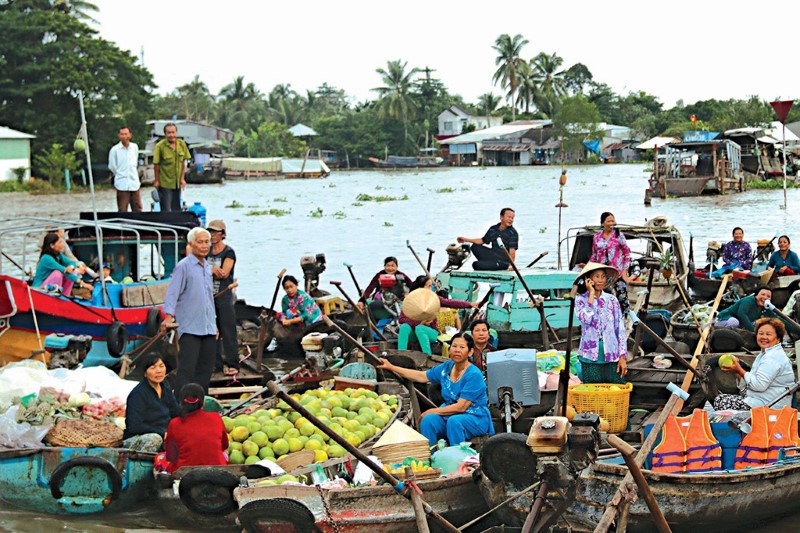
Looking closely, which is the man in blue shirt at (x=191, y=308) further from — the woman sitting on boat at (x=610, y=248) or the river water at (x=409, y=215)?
the river water at (x=409, y=215)

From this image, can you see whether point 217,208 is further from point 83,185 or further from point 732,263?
point 732,263

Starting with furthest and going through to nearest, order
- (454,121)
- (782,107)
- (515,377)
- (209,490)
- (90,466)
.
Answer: (454,121) → (782,107) → (515,377) → (90,466) → (209,490)

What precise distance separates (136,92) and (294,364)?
124 feet

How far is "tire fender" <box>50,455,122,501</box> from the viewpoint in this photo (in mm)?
6543

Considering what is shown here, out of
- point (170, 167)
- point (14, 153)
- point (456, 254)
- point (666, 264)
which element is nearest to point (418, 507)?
point (456, 254)

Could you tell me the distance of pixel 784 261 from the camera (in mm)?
13180

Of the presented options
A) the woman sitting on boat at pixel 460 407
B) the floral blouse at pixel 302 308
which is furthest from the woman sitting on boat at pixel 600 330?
the floral blouse at pixel 302 308

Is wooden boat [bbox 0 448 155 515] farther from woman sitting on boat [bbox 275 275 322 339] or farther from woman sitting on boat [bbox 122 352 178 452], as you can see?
woman sitting on boat [bbox 275 275 322 339]

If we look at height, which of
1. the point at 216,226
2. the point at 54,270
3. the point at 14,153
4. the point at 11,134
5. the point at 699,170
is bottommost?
the point at 54,270

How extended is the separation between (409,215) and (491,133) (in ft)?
135

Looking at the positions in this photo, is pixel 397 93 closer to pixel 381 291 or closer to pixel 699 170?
pixel 699 170

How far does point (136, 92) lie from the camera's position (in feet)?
155

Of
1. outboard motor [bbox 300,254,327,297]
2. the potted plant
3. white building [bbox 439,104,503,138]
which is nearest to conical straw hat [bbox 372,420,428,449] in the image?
outboard motor [bbox 300,254,327,297]

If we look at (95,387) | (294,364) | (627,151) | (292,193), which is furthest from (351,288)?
(627,151)
